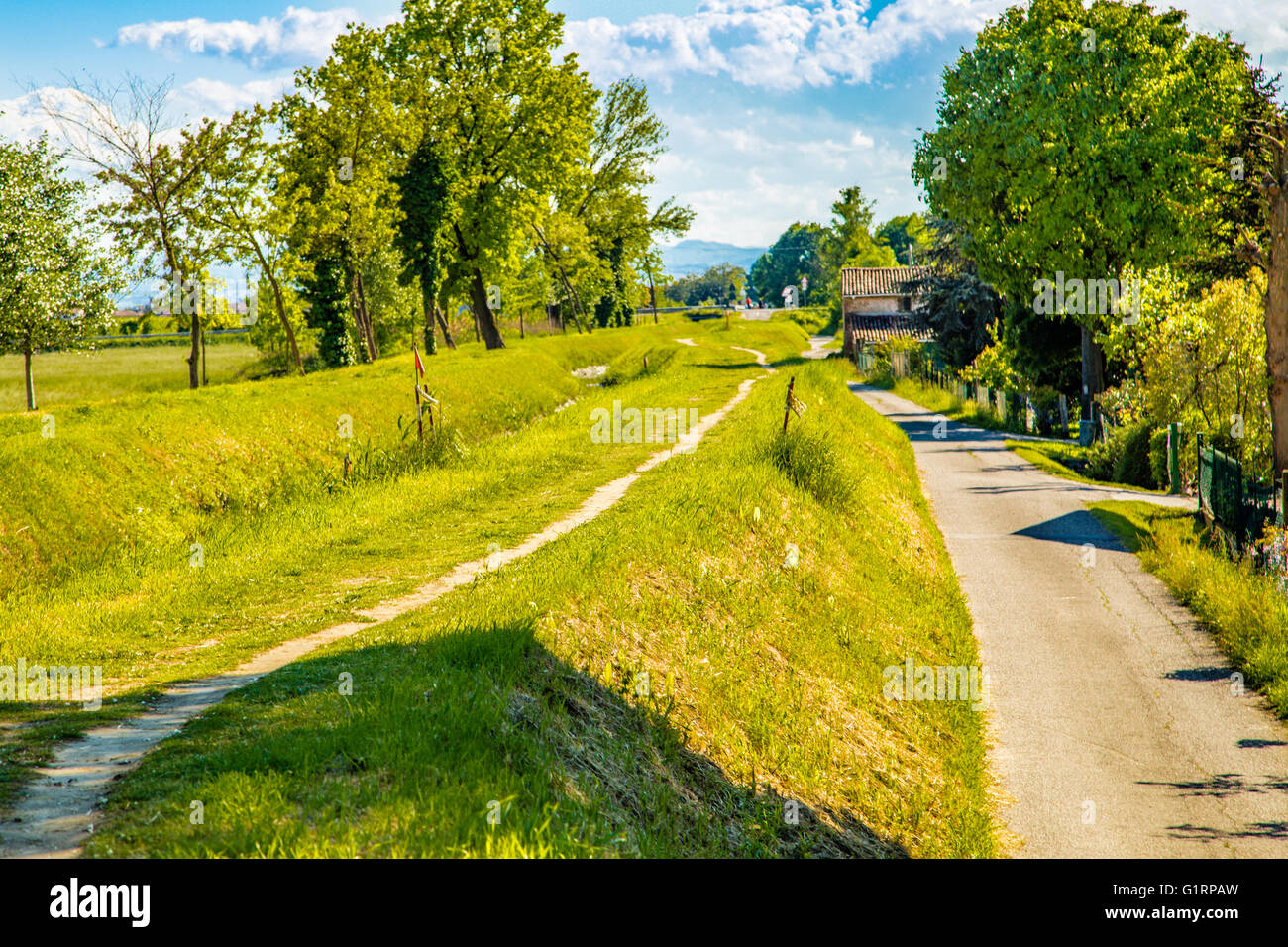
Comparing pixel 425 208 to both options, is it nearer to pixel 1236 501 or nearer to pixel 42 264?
pixel 42 264

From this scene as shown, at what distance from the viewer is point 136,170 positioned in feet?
92.1

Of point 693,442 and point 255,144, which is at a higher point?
point 255,144

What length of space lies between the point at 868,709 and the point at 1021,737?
7.12 feet

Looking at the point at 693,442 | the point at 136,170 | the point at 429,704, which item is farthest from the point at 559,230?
the point at 429,704

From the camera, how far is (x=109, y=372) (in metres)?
70.4

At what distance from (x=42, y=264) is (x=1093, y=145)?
139 feet

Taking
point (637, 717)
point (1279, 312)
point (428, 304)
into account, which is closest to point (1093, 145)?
point (1279, 312)

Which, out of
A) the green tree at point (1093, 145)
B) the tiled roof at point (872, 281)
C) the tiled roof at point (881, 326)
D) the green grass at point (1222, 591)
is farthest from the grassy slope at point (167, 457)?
the tiled roof at point (872, 281)

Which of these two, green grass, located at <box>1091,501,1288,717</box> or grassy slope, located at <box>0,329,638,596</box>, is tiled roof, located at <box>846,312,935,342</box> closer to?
green grass, located at <box>1091,501,1288,717</box>

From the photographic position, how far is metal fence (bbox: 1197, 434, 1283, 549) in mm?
20505

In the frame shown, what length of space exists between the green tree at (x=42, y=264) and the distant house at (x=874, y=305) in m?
58.6

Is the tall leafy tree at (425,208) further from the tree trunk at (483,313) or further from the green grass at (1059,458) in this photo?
the green grass at (1059,458)
